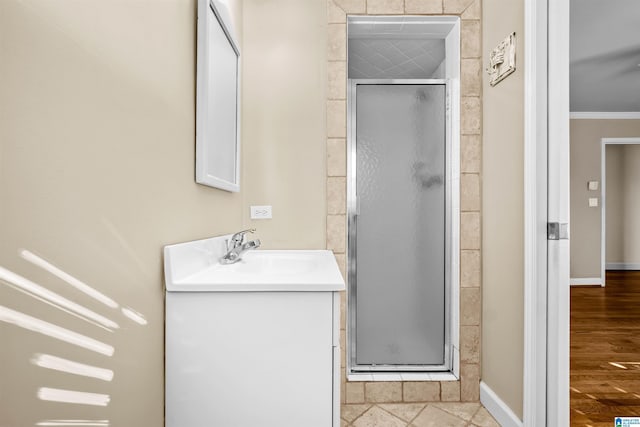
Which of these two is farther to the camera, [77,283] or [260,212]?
[260,212]

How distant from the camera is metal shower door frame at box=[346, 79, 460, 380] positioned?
2.17 meters

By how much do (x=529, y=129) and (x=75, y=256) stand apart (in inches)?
67.0

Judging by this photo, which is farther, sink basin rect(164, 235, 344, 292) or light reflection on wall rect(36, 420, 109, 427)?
sink basin rect(164, 235, 344, 292)

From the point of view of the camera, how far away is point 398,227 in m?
2.27

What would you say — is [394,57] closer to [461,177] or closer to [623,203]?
[461,177]

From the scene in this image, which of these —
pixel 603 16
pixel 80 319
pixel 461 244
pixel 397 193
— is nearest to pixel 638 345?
pixel 461 244

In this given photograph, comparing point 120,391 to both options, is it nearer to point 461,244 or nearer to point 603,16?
point 461,244

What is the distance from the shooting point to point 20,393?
0.60 metres

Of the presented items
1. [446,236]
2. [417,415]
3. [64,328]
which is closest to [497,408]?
[417,415]

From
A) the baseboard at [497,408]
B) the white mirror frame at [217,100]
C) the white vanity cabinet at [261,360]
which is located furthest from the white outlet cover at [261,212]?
the baseboard at [497,408]

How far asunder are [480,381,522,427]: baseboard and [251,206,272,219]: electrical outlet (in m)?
1.54

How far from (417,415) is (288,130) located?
1.72m

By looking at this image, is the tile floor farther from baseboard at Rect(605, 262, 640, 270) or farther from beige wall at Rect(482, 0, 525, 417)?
baseboard at Rect(605, 262, 640, 270)

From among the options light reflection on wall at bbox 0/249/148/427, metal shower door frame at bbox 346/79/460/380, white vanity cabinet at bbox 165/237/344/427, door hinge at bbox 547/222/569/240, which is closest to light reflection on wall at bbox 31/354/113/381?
light reflection on wall at bbox 0/249/148/427
